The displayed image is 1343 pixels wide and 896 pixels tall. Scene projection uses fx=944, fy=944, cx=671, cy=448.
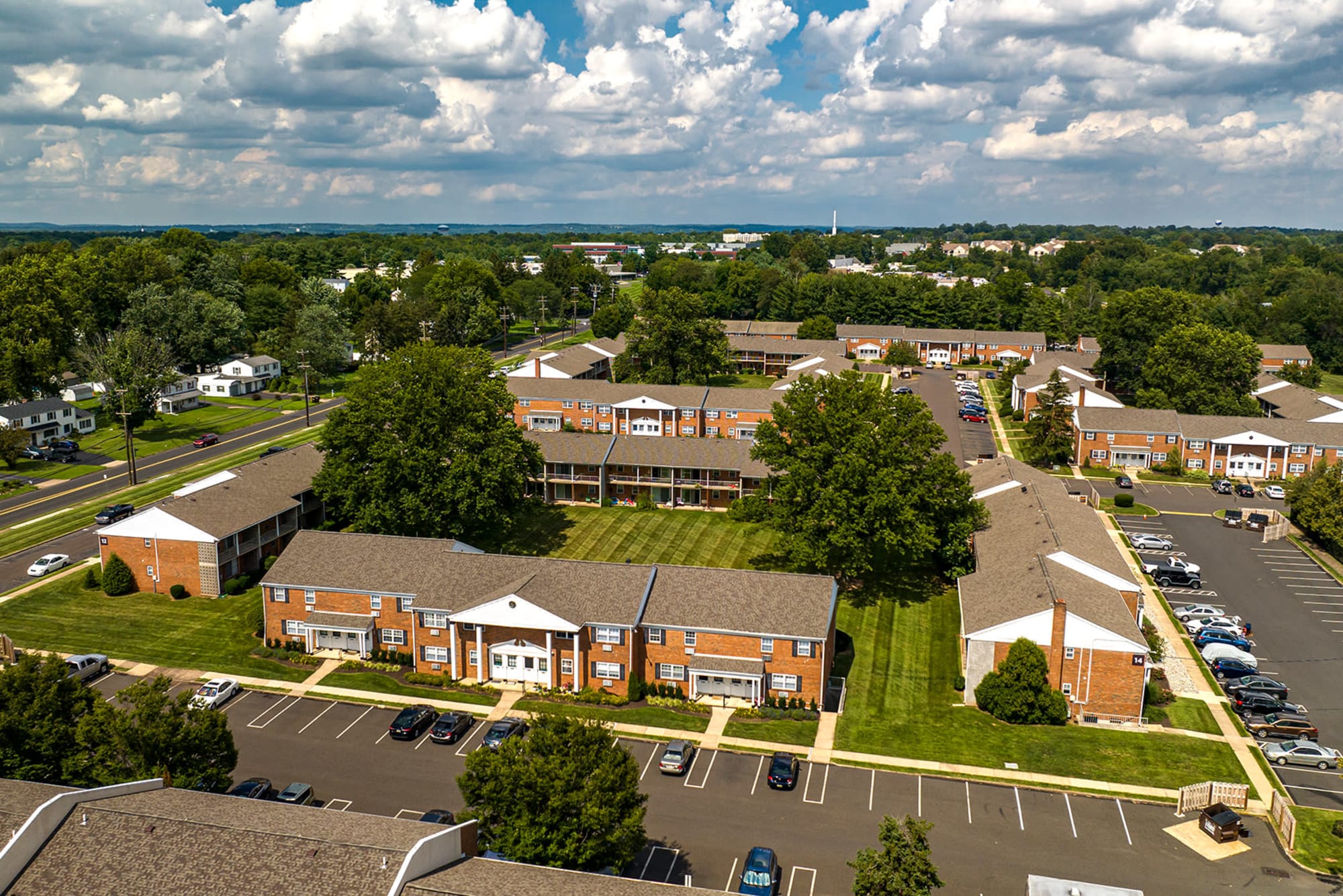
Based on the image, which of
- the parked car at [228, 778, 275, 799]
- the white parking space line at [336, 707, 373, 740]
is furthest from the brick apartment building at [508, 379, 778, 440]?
the parked car at [228, 778, 275, 799]

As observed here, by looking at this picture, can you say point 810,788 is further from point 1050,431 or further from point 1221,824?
point 1050,431

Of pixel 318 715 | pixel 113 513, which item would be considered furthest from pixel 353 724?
pixel 113 513

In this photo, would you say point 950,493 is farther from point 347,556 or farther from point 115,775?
point 115,775

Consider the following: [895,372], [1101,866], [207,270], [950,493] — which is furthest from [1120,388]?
[207,270]

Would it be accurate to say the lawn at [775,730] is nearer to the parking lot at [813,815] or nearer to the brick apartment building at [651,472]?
the parking lot at [813,815]

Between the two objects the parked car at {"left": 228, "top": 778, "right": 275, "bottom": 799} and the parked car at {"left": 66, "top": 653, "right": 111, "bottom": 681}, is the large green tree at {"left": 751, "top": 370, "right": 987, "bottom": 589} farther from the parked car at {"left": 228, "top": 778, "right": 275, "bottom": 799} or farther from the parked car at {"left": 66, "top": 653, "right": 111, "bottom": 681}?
the parked car at {"left": 66, "top": 653, "right": 111, "bottom": 681}

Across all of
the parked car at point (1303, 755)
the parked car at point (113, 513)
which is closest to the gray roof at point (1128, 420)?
the parked car at point (1303, 755)
